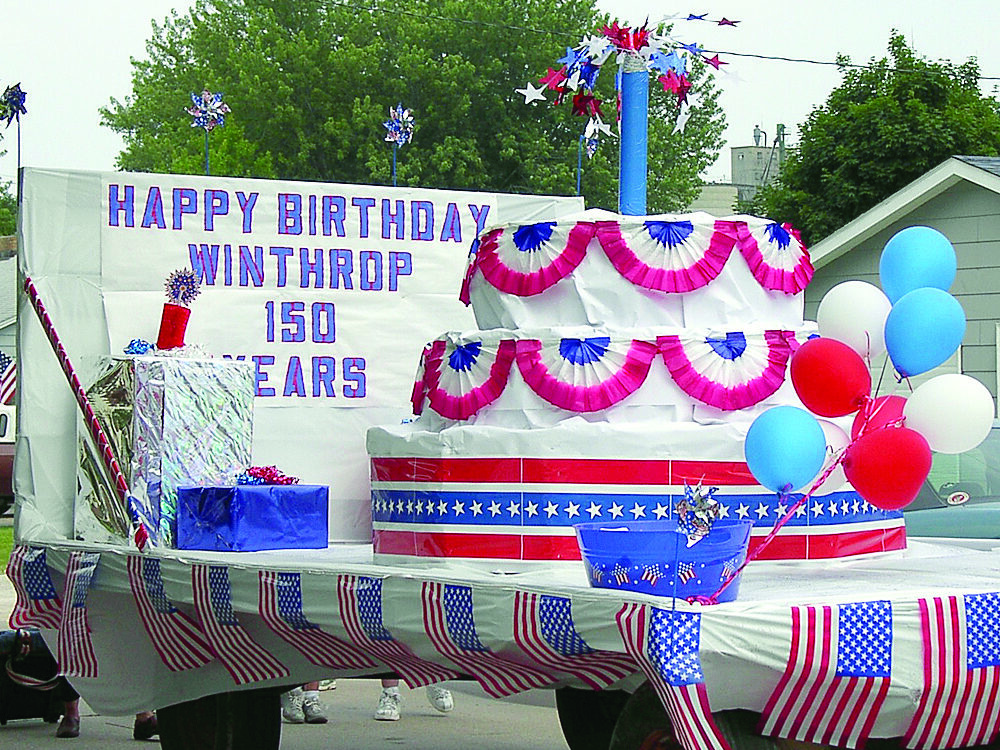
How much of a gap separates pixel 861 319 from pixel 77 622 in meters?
3.46

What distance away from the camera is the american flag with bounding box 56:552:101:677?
6.36m

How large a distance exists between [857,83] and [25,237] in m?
20.5

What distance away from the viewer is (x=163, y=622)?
6.10 m

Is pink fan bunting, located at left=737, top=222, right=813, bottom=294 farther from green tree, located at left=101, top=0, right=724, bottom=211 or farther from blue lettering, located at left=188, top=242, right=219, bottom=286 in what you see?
green tree, located at left=101, top=0, right=724, bottom=211

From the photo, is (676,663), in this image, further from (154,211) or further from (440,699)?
(440,699)

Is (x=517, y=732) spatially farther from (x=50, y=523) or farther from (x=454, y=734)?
(x=50, y=523)

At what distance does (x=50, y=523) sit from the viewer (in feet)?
23.0

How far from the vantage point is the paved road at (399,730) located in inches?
315

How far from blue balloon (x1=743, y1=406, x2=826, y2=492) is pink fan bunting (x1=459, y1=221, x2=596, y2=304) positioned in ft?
4.21

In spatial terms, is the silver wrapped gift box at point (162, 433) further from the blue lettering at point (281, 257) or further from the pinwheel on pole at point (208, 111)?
the pinwheel on pole at point (208, 111)

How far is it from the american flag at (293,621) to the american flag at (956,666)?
1.84 meters

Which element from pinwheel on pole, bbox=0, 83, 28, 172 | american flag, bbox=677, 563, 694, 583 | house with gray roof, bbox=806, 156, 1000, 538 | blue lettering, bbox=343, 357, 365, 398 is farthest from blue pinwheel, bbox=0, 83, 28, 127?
house with gray roof, bbox=806, 156, 1000, 538

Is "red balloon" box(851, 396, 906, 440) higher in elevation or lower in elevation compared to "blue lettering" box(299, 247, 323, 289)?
lower

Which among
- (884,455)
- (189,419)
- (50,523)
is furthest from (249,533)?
(884,455)
